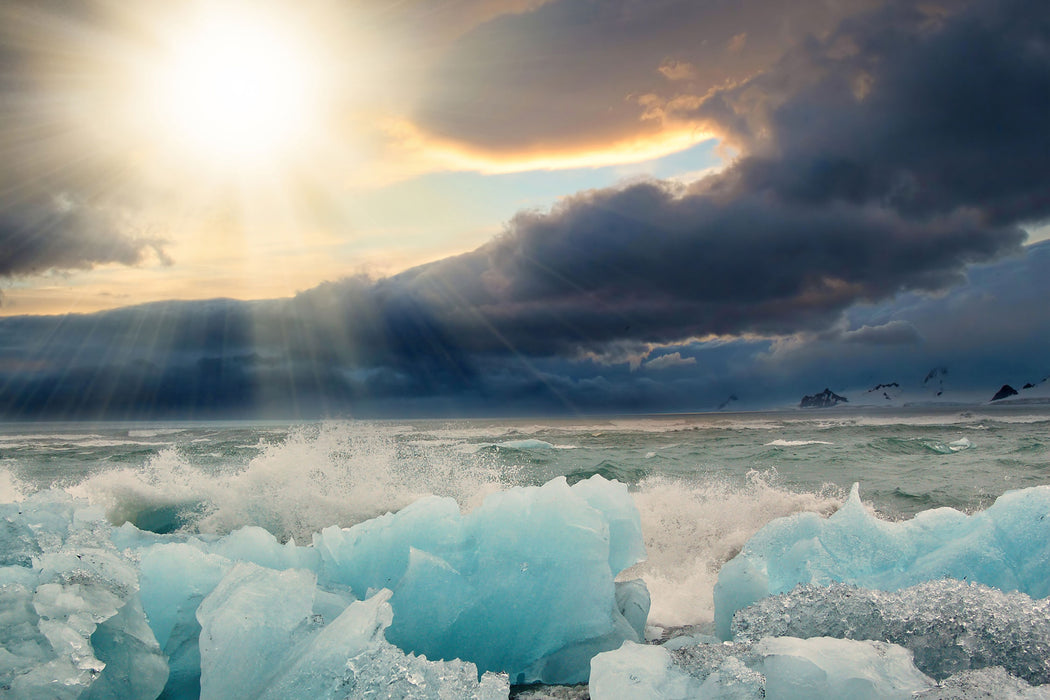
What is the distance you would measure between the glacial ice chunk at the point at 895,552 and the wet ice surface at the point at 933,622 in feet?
2.06

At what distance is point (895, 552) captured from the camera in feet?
13.0

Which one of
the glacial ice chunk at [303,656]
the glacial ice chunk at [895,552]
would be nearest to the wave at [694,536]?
the glacial ice chunk at [895,552]

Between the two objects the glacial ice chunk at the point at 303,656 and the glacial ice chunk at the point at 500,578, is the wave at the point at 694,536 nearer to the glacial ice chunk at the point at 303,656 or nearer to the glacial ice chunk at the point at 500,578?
the glacial ice chunk at the point at 500,578

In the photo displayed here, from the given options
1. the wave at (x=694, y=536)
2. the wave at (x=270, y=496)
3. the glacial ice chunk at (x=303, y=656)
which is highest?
the glacial ice chunk at (x=303, y=656)

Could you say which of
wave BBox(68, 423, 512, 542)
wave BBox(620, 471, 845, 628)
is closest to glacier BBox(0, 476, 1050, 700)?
wave BBox(620, 471, 845, 628)

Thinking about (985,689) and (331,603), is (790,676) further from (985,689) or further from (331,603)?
(331,603)

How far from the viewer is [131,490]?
790 centimetres

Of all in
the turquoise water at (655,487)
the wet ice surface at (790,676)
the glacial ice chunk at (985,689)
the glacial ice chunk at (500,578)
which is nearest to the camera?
the glacial ice chunk at (985,689)

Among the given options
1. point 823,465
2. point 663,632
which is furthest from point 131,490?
point 823,465

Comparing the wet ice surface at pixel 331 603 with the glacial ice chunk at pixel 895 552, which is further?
the glacial ice chunk at pixel 895 552

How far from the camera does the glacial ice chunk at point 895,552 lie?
11.8 feet

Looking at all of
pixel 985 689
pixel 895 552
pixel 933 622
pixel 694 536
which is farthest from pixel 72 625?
pixel 694 536

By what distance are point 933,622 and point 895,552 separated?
142 centimetres

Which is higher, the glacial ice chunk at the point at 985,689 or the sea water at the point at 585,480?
the glacial ice chunk at the point at 985,689
